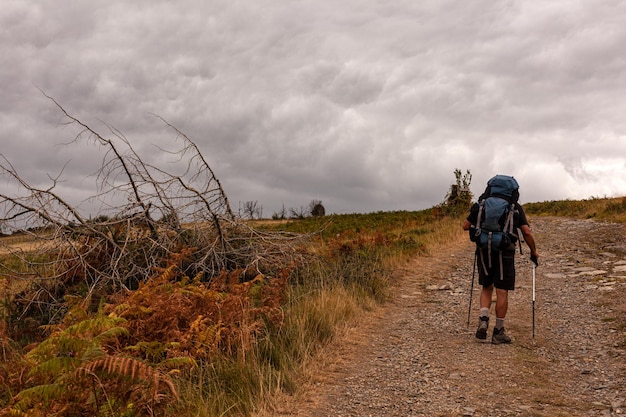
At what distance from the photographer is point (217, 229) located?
9461mm

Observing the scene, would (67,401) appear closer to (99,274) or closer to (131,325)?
(131,325)

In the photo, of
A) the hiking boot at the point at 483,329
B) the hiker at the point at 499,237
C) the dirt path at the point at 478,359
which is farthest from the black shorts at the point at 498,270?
the dirt path at the point at 478,359

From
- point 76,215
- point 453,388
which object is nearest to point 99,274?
point 76,215

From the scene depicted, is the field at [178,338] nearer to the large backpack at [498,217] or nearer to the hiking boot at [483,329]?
the hiking boot at [483,329]

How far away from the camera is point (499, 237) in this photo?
22.0 feet

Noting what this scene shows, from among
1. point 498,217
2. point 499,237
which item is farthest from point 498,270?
point 498,217

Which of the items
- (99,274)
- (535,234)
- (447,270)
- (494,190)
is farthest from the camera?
(535,234)

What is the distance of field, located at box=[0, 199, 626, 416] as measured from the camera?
408cm

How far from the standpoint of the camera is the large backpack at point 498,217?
6.73 m

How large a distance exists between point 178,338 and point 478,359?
339cm

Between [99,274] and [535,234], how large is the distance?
13134 mm

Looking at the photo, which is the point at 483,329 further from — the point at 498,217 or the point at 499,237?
the point at 498,217

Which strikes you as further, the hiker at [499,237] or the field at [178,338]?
the hiker at [499,237]

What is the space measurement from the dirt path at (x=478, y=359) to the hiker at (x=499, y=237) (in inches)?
15.6
